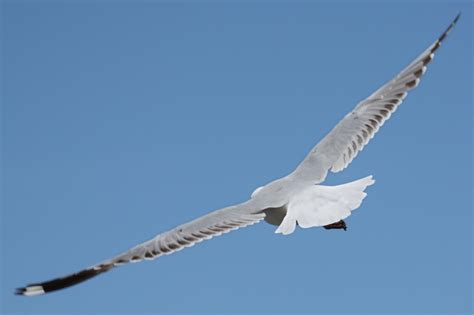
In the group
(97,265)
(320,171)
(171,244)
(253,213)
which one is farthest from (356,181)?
(97,265)

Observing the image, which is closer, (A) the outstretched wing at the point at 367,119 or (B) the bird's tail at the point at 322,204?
(B) the bird's tail at the point at 322,204

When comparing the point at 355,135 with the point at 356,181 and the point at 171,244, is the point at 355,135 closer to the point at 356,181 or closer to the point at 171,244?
the point at 356,181

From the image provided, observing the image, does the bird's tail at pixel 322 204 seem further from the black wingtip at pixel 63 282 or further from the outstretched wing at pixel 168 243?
the black wingtip at pixel 63 282

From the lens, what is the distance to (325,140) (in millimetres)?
6344

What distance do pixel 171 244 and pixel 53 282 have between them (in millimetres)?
720

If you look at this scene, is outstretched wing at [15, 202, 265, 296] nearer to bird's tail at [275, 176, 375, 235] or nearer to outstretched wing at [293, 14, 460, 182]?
bird's tail at [275, 176, 375, 235]

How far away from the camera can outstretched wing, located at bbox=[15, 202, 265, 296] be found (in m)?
5.48

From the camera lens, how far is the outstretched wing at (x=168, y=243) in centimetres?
548

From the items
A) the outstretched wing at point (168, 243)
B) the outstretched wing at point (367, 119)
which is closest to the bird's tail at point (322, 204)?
the outstretched wing at point (168, 243)

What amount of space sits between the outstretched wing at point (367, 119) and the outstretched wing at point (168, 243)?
2.81ft

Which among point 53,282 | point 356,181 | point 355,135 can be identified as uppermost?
point 355,135

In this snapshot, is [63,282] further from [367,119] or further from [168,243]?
[367,119]

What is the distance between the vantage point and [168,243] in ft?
18.0

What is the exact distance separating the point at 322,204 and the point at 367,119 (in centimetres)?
104
